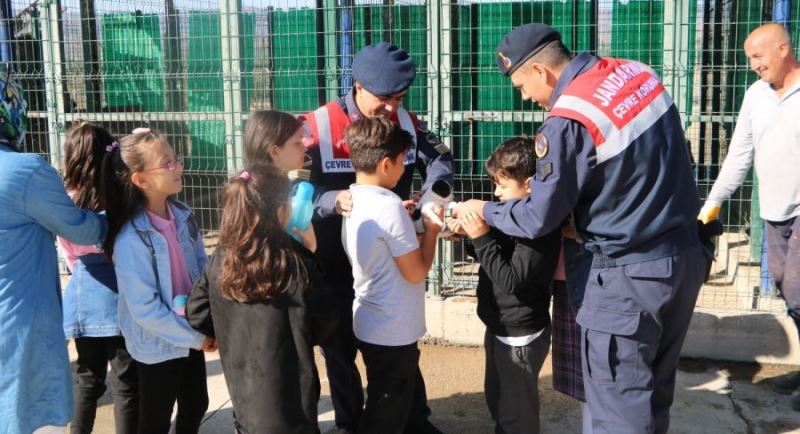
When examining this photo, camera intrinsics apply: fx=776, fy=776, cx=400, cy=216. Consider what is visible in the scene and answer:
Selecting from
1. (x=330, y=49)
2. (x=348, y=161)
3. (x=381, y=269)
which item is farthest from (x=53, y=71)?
(x=381, y=269)

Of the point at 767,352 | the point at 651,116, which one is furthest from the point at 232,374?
the point at 767,352

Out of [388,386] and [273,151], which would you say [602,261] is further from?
[273,151]

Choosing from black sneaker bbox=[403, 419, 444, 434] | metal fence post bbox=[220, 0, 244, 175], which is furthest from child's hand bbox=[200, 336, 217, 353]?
metal fence post bbox=[220, 0, 244, 175]

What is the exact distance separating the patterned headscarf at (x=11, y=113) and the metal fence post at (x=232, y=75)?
98.7 inches

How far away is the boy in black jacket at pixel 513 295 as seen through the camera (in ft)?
9.43

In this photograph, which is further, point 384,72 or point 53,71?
point 53,71

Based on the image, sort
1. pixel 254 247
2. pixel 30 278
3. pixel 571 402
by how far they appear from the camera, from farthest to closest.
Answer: pixel 571 402, pixel 30 278, pixel 254 247

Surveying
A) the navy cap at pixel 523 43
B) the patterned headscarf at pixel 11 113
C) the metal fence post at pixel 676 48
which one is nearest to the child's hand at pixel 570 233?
the navy cap at pixel 523 43

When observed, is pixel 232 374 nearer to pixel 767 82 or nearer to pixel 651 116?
pixel 651 116

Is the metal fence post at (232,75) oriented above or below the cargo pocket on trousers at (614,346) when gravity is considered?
above

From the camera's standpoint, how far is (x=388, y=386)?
3066 millimetres

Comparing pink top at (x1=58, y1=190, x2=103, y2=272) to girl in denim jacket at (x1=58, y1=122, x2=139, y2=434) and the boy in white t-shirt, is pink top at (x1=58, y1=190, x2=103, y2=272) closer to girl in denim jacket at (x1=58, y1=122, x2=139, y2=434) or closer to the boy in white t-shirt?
girl in denim jacket at (x1=58, y1=122, x2=139, y2=434)

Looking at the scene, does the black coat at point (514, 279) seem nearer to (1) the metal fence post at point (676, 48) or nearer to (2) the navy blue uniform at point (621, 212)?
(2) the navy blue uniform at point (621, 212)

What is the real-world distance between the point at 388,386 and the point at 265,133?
43.4 inches
